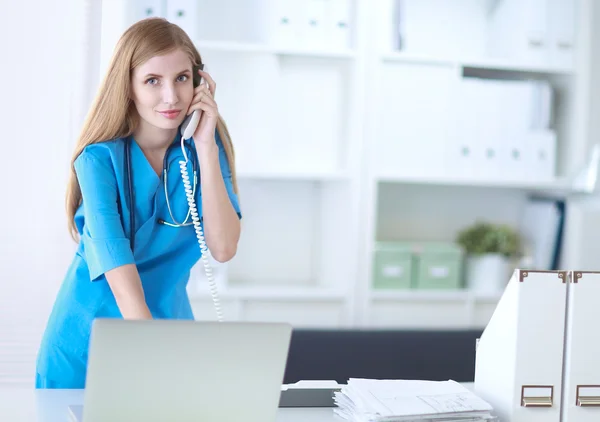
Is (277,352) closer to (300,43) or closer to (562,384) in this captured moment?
(562,384)

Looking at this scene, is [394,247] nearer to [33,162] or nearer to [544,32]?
[544,32]

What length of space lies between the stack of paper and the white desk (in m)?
0.05

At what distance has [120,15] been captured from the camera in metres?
3.00

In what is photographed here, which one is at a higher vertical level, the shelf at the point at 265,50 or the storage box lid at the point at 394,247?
the shelf at the point at 265,50

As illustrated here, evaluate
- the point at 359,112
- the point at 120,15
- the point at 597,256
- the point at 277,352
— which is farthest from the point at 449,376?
the point at 277,352

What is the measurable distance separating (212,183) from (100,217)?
30 centimetres

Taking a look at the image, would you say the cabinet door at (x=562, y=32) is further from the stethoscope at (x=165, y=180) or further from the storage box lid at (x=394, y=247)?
the stethoscope at (x=165, y=180)

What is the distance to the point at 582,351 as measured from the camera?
1449 millimetres

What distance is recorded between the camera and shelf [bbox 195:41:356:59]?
3084 mm

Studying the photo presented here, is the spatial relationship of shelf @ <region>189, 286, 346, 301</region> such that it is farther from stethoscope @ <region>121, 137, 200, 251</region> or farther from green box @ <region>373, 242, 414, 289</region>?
stethoscope @ <region>121, 137, 200, 251</region>

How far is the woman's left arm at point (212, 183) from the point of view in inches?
72.9

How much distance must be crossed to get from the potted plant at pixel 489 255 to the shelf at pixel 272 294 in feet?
2.07

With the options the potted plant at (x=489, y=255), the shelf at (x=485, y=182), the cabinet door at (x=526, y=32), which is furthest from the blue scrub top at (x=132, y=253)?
the cabinet door at (x=526, y=32)

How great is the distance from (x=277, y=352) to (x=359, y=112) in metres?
2.08
